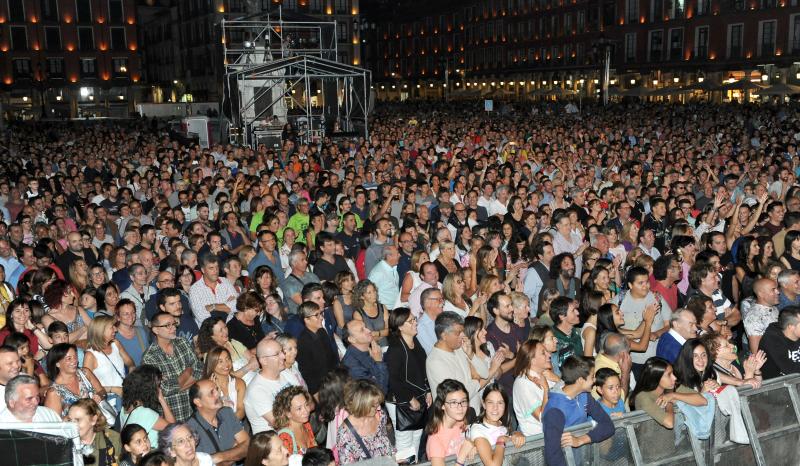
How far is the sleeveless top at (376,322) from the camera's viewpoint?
7234mm

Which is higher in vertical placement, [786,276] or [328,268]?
[786,276]

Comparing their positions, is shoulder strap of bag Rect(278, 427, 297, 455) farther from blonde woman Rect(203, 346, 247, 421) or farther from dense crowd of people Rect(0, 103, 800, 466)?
blonde woman Rect(203, 346, 247, 421)

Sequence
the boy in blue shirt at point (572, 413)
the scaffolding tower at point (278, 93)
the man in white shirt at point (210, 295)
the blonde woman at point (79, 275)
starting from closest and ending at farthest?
the boy in blue shirt at point (572, 413) < the man in white shirt at point (210, 295) < the blonde woman at point (79, 275) < the scaffolding tower at point (278, 93)

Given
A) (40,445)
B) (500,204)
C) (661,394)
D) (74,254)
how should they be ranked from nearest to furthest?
(40,445) < (661,394) < (74,254) < (500,204)

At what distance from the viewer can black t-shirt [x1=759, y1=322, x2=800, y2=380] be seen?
614 centimetres

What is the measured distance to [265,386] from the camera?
5.64m

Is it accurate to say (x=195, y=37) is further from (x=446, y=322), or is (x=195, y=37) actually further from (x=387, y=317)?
(x=446, y=322)

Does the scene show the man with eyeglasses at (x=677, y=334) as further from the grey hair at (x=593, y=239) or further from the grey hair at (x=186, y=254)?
the grey hair at (x=186, y=254)

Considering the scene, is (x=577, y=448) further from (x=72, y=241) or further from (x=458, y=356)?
(x=72, y=241)

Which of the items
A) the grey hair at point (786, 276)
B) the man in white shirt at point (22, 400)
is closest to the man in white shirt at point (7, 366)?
the man in white shirt at point (22, 400)

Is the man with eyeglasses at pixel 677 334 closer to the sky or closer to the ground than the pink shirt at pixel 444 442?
closer to the sky

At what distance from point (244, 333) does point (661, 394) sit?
345 cm

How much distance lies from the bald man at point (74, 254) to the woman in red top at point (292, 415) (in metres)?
5.30

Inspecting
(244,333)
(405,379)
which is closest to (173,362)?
(244,333)
